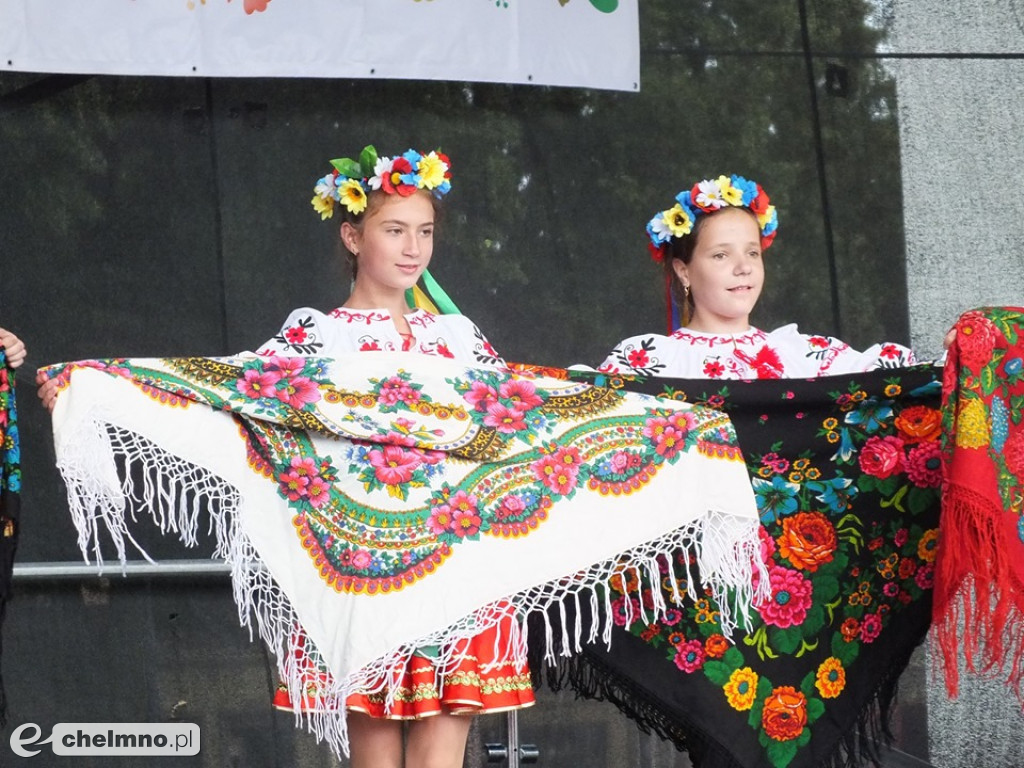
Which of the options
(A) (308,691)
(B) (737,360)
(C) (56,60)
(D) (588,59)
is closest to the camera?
(A) (308,691)

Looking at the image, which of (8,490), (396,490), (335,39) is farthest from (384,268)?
(335,39)

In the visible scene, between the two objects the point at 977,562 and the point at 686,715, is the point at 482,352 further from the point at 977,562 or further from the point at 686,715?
the point at 977,562

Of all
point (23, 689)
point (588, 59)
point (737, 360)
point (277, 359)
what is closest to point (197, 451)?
point (277, 359)

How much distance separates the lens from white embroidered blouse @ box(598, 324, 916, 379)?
3.20 m

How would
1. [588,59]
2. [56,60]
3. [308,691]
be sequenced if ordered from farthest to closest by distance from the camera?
[588,59] < [56,60] < [308,691]

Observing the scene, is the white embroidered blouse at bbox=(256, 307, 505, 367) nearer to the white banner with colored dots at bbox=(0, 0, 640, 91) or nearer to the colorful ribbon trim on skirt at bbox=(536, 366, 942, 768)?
the colorful ribbon trim on skirt at bbox=(536, 366, 942, 768)

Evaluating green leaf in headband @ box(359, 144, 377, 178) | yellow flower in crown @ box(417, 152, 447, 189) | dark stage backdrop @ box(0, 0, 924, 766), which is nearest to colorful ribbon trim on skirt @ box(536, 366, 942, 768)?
yellow flower in crown @ box(417, 152, 447, 189)

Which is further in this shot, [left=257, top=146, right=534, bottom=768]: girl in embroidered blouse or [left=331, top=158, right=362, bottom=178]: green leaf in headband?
[left=331, top=158, right=362, bottom=178]: green leaf in headband

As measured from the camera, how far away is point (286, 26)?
3.87 meters

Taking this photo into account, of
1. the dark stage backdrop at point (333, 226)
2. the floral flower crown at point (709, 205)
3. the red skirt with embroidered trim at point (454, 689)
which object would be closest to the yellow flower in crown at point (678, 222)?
the floral flower crown at point (709, 205)

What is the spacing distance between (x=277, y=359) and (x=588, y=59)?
5.10ft

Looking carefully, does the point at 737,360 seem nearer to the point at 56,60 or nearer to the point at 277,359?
the point at 277,359

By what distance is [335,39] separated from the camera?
3.90 m

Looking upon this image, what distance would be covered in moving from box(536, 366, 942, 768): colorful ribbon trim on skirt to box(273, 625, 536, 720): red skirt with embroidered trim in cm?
30
